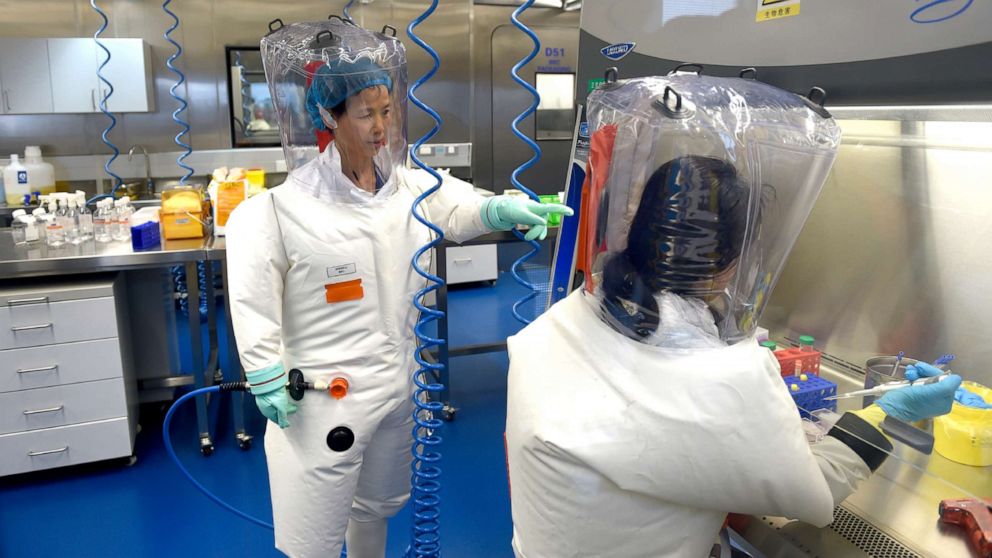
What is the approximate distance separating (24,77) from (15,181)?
695 millimetres

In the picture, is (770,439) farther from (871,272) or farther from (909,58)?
(871,272)

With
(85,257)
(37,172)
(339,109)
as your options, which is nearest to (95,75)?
(37,172)

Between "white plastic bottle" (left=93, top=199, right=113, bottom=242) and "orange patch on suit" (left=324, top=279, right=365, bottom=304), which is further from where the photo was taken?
"white plastic bottle" (left=93, top=199, right=113, bottom=242)

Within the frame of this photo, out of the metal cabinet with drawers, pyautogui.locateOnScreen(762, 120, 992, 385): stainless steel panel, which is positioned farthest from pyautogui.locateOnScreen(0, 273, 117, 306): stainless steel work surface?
pyautogui.locateOnScreen(762, 120, 992, 385): stainless steel panel

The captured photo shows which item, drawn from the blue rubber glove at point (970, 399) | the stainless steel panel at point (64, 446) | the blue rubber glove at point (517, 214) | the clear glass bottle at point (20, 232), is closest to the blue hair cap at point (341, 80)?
the blue rubber glove at point (517, 214)

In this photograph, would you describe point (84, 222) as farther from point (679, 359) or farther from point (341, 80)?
point (679, 359)

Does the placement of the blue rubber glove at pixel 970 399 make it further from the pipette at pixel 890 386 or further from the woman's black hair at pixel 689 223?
the woman's black hair at pixel 689 223

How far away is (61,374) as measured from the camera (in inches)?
106

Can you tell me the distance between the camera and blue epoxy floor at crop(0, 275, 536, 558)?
2.40 m

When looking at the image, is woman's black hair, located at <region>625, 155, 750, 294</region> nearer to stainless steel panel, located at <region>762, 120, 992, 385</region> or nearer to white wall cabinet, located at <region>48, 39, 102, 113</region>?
stainless steel panel, located at <region>762, 120, 992, 385</region>

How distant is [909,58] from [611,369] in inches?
24.3

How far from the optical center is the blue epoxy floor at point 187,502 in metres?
2.40

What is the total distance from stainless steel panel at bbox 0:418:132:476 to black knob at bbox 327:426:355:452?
1.67m

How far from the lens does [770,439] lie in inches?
36.3
